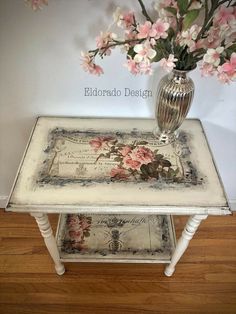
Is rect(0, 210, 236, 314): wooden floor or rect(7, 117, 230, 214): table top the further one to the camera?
rect(0, 210, 236, 314): wooden floor

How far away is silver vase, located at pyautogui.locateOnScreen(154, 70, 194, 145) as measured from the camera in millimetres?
945

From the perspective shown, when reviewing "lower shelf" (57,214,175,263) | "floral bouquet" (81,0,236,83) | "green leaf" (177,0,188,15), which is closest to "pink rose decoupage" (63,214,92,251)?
"lower shelf" (57,214,175,263)

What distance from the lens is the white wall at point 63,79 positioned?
96cm

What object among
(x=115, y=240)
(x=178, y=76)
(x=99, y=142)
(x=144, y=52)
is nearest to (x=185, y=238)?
(x=115, y=240)

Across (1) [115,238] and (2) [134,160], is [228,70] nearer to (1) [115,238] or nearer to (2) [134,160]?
(2) [134,160]

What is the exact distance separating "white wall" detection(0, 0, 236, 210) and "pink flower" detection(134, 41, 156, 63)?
247 millimetres

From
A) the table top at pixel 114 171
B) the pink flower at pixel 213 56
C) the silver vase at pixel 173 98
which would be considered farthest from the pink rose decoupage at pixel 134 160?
the pink flower at pixel 213 56

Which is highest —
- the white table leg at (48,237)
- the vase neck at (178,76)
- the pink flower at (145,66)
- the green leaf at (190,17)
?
the green leaf at (190,17)

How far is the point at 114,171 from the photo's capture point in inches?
39.0

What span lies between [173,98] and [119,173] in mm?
291

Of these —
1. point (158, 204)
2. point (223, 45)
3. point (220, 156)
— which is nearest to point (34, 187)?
point (158, 204)

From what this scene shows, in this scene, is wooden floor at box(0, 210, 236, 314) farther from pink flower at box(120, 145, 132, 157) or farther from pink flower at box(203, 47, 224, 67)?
pink flower at box(203, 47, 224, 67)

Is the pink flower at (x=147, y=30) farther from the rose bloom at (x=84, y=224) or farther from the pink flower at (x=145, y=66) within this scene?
the rose bloom at (x=84, y=224)

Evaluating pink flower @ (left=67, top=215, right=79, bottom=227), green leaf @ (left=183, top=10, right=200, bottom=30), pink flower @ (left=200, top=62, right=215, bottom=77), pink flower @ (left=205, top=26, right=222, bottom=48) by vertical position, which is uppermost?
green leaf @ (left=183, top=10, right=200, bottom=30)
